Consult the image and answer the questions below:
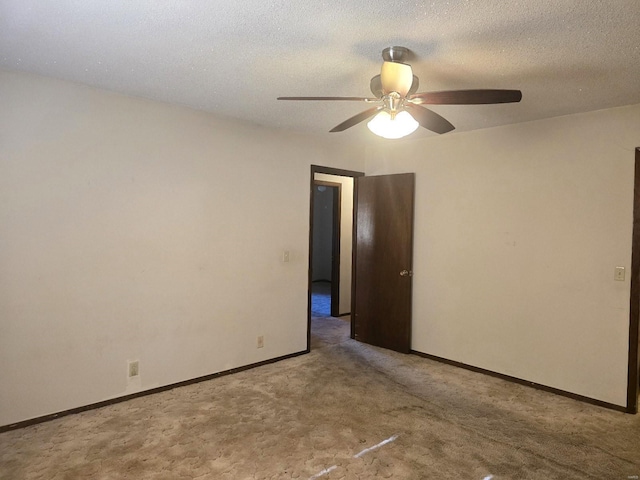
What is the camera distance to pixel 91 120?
2840 millimetres

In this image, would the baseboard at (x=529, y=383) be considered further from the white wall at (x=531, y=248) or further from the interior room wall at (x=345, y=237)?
the interior room wall at (x=345, y=237)

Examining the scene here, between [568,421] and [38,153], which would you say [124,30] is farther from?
[568,421]

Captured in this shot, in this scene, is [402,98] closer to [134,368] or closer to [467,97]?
[467,97]

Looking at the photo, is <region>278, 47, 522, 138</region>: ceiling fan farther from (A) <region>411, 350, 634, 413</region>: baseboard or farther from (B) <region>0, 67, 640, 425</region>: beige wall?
(A) <region>411, 350, 634, 413</region>: baseboard

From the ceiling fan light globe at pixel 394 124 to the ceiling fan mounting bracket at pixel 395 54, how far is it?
283 millimetres

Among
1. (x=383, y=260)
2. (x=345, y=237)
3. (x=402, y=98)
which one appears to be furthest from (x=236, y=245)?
(x=345, y=237)

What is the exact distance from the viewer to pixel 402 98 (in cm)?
211

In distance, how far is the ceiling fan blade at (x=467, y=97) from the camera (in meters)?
1.98

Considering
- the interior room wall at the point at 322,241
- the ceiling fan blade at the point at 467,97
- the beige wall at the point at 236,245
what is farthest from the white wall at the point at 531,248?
the interior room wall at the point at 322,241

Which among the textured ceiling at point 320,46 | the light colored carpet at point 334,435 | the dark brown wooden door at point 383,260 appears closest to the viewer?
the textured ceiling at point 320,46

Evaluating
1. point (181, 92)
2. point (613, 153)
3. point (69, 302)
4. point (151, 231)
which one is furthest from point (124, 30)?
point (613, 153)

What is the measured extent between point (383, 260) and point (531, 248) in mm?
1537

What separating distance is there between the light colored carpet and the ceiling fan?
1930mm

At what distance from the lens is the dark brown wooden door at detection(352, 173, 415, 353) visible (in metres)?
4.33
